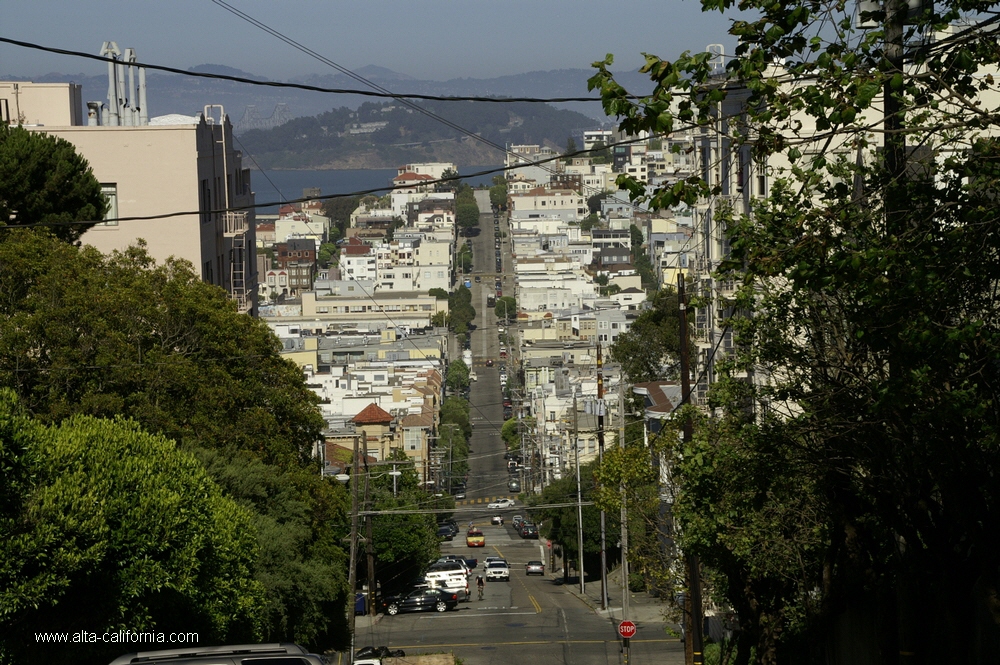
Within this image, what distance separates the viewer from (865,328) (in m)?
8.02

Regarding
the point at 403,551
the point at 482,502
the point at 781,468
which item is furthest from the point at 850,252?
the point at 482,502

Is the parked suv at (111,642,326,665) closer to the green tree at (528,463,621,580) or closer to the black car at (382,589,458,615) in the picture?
the black car at (382,589,458,615)

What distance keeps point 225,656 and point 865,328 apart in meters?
4.52

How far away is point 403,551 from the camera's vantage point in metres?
44.0

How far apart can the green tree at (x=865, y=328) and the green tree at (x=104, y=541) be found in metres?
4.91

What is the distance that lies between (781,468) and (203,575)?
235 inches

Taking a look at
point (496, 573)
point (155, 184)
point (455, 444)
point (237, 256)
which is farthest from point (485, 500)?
point (155, 184)

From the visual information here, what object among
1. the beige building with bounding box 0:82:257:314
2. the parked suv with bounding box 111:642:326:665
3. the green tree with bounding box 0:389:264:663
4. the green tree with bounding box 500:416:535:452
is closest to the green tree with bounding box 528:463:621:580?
the beige building with bounding box 0:82:257:314

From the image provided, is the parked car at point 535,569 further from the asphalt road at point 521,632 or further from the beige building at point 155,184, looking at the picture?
the beige building at point 155,184

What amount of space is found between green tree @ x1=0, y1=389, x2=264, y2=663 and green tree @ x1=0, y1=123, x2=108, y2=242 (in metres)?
8.89

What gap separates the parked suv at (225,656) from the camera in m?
8.08

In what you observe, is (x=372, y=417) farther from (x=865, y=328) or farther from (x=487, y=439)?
(x=865, y=328)

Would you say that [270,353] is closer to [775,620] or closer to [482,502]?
[775,620]

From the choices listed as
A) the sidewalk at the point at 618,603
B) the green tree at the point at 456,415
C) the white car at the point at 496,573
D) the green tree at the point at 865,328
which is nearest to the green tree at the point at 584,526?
the sidewalk at the point at 618,603
